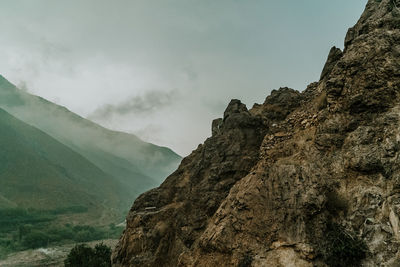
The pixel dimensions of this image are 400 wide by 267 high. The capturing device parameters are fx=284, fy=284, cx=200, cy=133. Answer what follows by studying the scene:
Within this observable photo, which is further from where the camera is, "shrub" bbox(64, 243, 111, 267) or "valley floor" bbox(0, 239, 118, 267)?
"valley floor" bbox(0, 239, 118, 267)

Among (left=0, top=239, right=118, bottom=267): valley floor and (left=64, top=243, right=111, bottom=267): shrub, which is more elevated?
(left=64, top=243, right=111, bottom=267): shrub

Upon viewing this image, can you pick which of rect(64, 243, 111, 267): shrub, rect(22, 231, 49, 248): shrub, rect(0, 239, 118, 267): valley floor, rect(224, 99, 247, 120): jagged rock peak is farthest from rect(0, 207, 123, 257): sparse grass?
rect(224, 99, 247, 120): jagged rock peak

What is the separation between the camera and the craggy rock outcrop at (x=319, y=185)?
37.2 ft

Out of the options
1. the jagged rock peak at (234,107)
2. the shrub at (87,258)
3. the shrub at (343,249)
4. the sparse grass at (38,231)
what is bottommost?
the sparse grass at (38,231)

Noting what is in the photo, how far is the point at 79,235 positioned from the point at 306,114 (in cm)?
12488

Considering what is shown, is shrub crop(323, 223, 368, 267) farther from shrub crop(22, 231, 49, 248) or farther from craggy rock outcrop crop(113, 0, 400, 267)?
shrub crop(22, 231, 49, 248)

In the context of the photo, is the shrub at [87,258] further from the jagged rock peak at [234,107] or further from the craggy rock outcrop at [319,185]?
the jagged rock peak at [234,107]

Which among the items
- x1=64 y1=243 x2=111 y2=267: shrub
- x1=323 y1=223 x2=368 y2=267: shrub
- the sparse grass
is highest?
x1=323 y1=223 x2=368 y2=267: shrub

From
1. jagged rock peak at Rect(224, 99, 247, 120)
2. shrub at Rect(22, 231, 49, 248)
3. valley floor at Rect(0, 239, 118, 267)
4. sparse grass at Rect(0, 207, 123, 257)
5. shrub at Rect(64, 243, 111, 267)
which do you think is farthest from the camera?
sparse grass at Rect(0, 207, 123, 257)

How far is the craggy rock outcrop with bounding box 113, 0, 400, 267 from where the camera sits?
11.3m

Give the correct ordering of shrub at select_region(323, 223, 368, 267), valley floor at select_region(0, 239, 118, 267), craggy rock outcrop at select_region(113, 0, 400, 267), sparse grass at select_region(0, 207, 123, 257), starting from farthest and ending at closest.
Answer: sparse grass at select_region(0, 207, 123, 257)
valley floor at select_region(0, 239, 118, 267)
craggy rock outcrop at select_region(113, 0, 400, 267)
shrub at select_region(323, 223, 368, 267)

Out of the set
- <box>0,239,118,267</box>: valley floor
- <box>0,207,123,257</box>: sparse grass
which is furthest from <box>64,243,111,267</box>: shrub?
<box>0,207,123,257</box>: sparse grass

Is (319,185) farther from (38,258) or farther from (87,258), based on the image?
(38,258)

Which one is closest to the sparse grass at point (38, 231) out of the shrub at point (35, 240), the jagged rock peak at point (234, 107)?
the shrub at point (35, 240)
